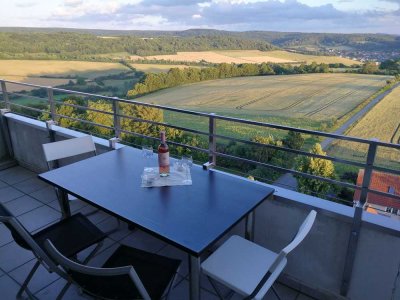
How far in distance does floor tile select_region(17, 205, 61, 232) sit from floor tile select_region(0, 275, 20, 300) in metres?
0.69

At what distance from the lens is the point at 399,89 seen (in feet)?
95.9

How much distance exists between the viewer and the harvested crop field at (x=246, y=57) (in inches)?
889

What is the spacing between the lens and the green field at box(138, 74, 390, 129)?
85.0 feet

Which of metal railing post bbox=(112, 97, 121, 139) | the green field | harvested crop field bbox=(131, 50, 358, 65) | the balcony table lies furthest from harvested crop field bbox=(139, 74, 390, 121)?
the balcony table

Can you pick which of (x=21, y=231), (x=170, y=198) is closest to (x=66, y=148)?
(x=21, y=231)

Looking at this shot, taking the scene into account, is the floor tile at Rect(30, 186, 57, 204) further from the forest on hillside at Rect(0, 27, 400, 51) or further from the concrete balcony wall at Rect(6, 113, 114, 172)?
the forest on hillside at Rect(0, 27, 400, 51)

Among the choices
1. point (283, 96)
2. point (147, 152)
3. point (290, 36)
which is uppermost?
point (290, 36)

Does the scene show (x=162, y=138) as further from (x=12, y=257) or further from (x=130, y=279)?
(x=12, y=257)

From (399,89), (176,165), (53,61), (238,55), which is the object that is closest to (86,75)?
(53,61)

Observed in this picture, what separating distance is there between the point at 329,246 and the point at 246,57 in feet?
87.8

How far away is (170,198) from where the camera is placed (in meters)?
1.82

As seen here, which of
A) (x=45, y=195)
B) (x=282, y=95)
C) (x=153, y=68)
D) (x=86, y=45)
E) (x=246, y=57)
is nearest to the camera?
(x=45, y=195)

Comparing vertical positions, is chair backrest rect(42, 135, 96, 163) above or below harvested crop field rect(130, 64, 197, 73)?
above

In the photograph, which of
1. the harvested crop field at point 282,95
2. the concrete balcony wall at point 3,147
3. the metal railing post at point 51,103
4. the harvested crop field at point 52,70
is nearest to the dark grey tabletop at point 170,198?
the metal railing post at point 51,103
